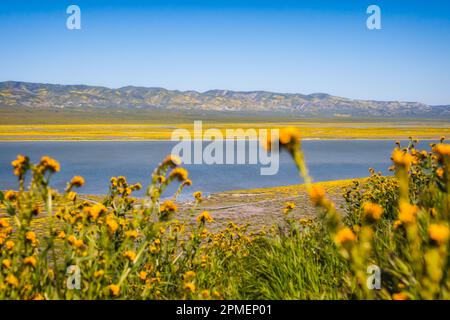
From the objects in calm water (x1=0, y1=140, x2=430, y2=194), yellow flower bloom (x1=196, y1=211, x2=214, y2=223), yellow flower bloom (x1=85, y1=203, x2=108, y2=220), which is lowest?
calm water (x1=0, y1=140, x2=430, y2=194)

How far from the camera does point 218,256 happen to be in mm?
5219

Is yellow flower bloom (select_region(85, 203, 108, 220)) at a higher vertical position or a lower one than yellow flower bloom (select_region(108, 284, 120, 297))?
higher

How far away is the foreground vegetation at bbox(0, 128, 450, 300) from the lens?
5.83 ft

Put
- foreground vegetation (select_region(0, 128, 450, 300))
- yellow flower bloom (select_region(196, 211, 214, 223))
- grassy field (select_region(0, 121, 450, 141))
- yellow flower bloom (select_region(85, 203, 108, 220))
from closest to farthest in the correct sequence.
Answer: foreground vegetation (select_region(0, 128, 450, 300))
yellow flower bloom (select_region(85, 203, 108, 220))
yellow flower bloom (select_region(196, 211, 214, 223))
grassy field (select_region(0, 121, 450, 141))

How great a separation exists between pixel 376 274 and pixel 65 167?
24936 millimetres

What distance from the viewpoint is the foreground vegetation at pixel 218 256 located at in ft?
5.83

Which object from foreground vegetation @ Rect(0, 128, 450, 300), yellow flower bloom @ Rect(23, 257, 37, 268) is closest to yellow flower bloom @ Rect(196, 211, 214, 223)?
foreground vegetation @ Rect(0, 128, 450, 300)

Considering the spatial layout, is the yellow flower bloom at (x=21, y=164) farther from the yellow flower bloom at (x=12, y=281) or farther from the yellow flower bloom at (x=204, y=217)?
the yellow flower bloom at (x=204, y=217)

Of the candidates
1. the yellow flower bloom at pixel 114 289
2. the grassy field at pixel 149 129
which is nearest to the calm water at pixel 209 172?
the yellow flower bloom at pixel 114 289

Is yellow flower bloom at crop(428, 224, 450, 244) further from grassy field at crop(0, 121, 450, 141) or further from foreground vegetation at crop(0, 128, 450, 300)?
grassy field at crop(0, 121, 450, 141)

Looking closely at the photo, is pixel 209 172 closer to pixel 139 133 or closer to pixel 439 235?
pixel 439 235

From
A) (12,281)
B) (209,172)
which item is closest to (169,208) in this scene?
(12,281)
